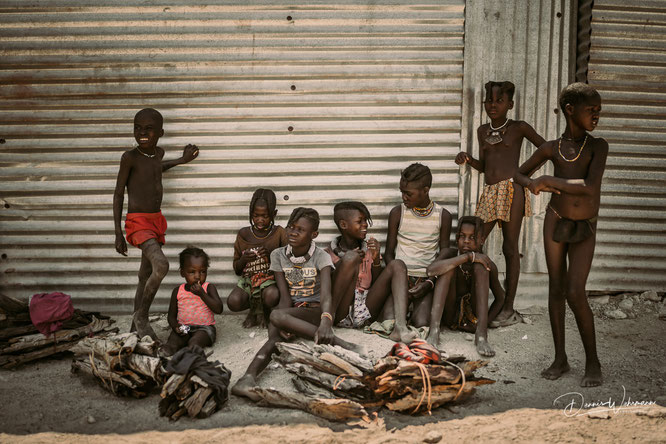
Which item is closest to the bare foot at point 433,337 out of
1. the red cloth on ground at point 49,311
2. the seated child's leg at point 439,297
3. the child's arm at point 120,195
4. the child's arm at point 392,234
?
the seated child's leg at point 439,297

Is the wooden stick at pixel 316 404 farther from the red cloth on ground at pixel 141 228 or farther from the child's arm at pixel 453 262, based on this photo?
the red cloth on ground at pixel 141 228

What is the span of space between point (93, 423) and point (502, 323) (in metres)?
3.03

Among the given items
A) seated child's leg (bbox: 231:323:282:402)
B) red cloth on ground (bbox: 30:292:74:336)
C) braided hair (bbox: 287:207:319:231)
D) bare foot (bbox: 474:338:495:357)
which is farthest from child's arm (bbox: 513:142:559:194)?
red cloth on ground (bbox: 30:292:74:336)

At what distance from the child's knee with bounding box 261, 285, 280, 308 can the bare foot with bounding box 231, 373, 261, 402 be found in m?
0.95

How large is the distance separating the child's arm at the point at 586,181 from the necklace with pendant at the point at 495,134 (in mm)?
1266

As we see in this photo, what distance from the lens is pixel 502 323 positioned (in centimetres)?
454

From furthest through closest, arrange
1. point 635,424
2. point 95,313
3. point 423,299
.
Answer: point 95,313, point 423,299, point 635,424

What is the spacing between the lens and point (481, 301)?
4.14 meters

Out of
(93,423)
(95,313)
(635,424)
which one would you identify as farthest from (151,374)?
(635,424)

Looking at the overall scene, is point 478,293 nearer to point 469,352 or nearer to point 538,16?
point 469,352

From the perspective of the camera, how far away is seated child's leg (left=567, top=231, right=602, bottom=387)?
3408 millimetres

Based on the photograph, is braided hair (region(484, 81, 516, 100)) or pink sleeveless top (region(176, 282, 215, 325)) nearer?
pink sleeveless top (region(176, 282, 215, 325))

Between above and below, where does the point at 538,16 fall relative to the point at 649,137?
above

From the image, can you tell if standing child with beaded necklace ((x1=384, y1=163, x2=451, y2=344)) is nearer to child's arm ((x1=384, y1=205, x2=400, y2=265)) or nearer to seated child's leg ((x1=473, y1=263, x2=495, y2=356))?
child's arm ((x1=384, y1=205, x2=400, y2=265))
